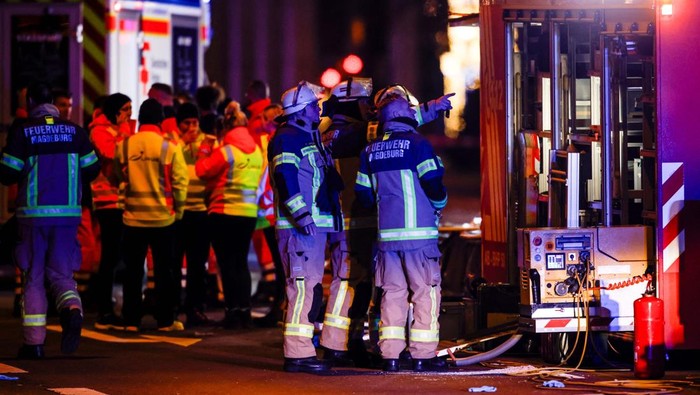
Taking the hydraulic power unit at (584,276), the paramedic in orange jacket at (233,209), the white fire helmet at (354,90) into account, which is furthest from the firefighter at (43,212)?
the hydraulic power unit at (584,276)

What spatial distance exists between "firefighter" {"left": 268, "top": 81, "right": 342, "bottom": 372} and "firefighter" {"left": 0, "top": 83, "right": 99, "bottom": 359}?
1712 mm

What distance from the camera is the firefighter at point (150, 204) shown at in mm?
13367

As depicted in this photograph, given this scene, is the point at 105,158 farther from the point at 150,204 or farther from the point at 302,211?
the point at 302,211


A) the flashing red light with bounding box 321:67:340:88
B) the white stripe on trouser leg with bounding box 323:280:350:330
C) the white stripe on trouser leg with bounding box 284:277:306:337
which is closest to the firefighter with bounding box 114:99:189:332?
the white stripe on trouser leg with bounding box 323:280:350:330

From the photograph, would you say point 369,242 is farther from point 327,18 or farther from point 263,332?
point 327,18

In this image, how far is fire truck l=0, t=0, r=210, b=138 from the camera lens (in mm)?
15211

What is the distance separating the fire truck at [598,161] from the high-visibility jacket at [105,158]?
3.85 metres

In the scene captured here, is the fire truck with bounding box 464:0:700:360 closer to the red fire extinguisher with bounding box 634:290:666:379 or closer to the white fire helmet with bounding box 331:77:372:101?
the red fire extinguisher with bounding box 634:290:666:379

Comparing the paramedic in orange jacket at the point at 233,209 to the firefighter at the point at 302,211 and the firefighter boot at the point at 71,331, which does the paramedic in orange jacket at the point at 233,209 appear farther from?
the firefighter at the point at 302,211

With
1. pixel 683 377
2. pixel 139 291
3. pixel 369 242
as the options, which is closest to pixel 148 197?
pixel 139 291

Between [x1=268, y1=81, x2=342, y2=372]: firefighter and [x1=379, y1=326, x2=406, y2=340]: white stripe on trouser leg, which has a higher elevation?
[x1=268, y1=81, x2=342, y2=372]: firefighter

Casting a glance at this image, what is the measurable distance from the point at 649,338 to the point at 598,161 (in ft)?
5.28

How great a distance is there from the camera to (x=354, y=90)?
11320 millimetres

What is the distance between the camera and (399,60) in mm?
32250
